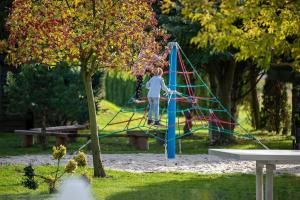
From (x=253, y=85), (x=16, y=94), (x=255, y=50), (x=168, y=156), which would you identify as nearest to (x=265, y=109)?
(x=253, y=85)

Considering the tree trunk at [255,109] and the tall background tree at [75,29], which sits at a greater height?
the tall background tree at [75,29]

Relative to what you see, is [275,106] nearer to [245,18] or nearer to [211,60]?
[211,60]

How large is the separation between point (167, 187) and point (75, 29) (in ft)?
10.4

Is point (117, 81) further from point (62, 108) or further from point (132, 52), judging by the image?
point (132, 52)

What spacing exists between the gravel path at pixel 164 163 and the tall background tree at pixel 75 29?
3.61 meters

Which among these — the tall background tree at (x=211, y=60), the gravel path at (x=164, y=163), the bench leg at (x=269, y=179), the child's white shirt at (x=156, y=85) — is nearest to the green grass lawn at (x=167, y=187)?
the gravel path at (x=164, y=163)

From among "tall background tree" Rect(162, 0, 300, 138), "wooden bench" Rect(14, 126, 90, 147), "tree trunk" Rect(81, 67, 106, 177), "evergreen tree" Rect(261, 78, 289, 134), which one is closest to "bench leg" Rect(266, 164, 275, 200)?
"tall background tree" Rect(162, 0, 300, 138)

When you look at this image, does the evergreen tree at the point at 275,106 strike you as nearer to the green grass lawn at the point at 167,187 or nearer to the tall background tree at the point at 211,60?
the tall background tree at the point at 211,60

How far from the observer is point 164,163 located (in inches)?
727

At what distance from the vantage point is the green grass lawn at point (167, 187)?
12281 millimetres

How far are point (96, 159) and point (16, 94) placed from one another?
13310 mm

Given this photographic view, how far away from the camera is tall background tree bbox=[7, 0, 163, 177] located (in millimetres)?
13492

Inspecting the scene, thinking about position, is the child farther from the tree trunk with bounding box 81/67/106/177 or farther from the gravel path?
the tree trunk with bounding box 81/67/106/177

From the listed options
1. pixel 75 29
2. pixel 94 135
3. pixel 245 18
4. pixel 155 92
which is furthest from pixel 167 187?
pixel 155 92
